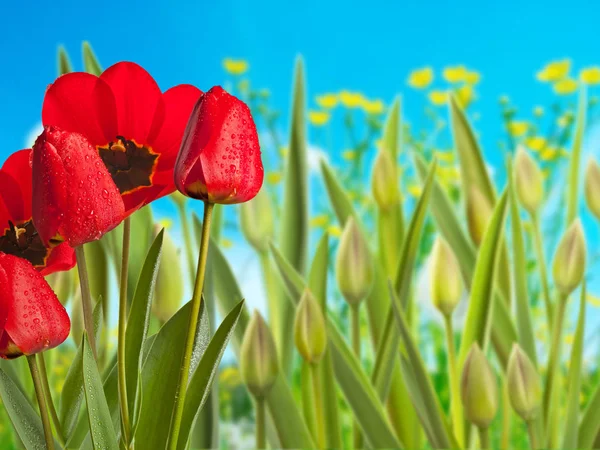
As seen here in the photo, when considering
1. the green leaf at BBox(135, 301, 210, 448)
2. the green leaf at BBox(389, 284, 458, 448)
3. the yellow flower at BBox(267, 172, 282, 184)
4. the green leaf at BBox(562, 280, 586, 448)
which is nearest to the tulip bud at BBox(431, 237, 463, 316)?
the green leaf at BBox(389, 284, 458, 448)

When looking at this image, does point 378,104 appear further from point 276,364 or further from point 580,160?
point 276,364

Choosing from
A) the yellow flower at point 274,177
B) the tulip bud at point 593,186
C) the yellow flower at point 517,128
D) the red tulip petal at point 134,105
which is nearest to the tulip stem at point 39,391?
the red tulip petal at point 134,105

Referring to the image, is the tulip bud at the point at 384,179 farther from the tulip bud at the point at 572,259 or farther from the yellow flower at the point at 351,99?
the yellow flower at the point at 351,99

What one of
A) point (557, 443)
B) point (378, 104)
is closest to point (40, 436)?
point (557, 443)

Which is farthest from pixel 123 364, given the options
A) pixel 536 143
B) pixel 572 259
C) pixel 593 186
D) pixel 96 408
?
pixel 536 143

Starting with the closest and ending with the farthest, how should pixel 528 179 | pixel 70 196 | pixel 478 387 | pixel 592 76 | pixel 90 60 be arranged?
pixel 70 196 < pixel 478 387 < pixel 90 60 < pixel 528 179 < pixel 592 76

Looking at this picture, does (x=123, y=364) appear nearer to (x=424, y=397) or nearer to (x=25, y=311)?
(x=25, y=311)

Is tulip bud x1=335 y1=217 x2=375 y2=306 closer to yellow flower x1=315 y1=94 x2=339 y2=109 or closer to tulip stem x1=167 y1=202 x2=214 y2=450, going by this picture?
tulip stem x1=167 y1=202 x2=214 y2=450
